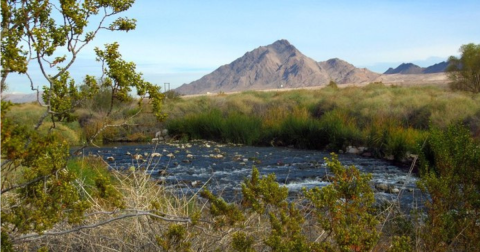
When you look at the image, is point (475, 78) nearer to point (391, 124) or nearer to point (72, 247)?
point (391, 124)

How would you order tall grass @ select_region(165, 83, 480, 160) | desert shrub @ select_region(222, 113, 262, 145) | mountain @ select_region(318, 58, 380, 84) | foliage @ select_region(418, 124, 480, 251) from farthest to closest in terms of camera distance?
mountain @ select_region(318, 58, 380, 84) < desert shrub @ select_region(222, 113, 262, 145) < tall grass @ select_region(165, 83, 480, 160) < foliage @ select_region(418, 124, 480, 251)

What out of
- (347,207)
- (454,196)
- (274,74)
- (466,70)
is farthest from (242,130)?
(274,74)

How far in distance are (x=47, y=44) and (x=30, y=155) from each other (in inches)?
25.9

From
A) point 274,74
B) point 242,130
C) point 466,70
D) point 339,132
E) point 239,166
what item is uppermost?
point 466,70

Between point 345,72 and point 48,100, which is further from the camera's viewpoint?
point 345,72

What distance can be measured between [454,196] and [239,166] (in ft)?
28.7

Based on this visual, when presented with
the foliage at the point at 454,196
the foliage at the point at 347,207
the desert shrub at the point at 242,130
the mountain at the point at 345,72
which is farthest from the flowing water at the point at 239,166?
the mountain at the point at 345,72

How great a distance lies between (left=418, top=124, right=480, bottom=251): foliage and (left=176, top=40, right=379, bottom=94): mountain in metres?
148

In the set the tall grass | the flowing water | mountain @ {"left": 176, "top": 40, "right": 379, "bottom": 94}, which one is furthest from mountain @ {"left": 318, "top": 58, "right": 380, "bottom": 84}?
the flowing water

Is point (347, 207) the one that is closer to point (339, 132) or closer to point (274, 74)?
point (339, 132)

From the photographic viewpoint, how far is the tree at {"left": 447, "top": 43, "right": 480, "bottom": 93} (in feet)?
104

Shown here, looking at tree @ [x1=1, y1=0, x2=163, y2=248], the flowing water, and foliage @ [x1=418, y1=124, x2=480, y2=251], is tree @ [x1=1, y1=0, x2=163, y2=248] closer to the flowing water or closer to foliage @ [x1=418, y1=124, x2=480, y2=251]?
foliage @ [x1=418, y1=124, x2=480, y2=251]

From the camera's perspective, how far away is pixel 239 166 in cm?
1239

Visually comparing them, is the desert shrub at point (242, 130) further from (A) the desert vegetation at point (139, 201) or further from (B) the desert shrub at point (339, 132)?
(A) the desert vegetation at point (139, 201)
